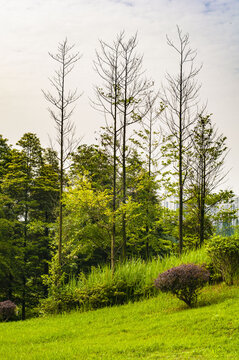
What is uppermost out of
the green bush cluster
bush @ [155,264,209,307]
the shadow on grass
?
bush @ [155,264,209,307]

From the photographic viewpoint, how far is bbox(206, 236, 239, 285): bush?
8.63 meters

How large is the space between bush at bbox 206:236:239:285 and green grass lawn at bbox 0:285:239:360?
16.5 inches

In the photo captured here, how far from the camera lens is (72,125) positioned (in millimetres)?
12406

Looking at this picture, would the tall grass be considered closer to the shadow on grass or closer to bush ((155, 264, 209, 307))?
the shadow on grass

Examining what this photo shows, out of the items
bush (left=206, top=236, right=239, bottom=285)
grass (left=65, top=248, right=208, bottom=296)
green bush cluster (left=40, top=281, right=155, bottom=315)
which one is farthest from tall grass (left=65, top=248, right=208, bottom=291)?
bush (left=206, top=236, right=239, bottom=285)

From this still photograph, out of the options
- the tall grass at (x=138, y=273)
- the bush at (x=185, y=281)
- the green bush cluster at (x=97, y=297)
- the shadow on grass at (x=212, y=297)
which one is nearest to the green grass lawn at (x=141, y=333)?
the shadow on grass at (x=212, y=297)

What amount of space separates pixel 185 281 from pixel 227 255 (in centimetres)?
188

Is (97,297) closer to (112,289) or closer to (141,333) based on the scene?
(112,289)

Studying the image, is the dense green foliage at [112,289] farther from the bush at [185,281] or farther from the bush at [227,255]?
the bush at [185,281]

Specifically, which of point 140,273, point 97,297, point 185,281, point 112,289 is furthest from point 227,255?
point 97,297

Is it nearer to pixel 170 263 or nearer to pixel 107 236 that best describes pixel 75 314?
pixel 170 263

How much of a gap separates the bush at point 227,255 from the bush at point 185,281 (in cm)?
116

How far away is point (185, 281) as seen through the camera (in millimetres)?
7395

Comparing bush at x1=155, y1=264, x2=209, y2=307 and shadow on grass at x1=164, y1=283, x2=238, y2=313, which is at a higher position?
bush at x1=155, y1=264, x2=209, y2=307
